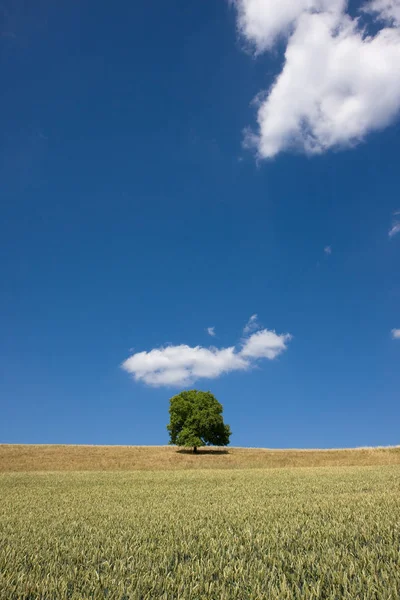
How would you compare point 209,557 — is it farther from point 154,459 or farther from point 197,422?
point 197,422

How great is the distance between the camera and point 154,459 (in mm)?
53031

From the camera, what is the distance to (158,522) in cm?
696

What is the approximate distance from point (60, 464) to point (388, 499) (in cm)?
4741

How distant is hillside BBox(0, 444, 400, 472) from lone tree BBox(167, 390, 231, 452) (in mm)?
5982

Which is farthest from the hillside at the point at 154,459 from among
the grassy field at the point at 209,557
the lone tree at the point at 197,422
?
the grassy field at the point at 209,557

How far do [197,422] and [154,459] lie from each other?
12.1 meters

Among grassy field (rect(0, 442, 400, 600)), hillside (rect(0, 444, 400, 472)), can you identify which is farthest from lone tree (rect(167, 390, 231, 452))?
grassy field (rect(0, 442, 400, 600))

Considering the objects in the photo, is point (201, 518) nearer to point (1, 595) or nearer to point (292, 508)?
point (292, 508)

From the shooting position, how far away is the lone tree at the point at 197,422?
6262 centimetres

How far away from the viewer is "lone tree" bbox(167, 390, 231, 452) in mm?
62625

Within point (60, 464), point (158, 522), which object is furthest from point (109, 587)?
point (60, 464)

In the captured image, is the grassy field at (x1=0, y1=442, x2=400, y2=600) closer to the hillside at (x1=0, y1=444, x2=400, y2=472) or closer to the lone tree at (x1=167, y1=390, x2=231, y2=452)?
the hillside at (x1=0, y1=444, x2=400, y2=472)

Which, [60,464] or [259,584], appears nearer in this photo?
[259,584]

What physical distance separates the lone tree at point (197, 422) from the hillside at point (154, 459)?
235 inches
